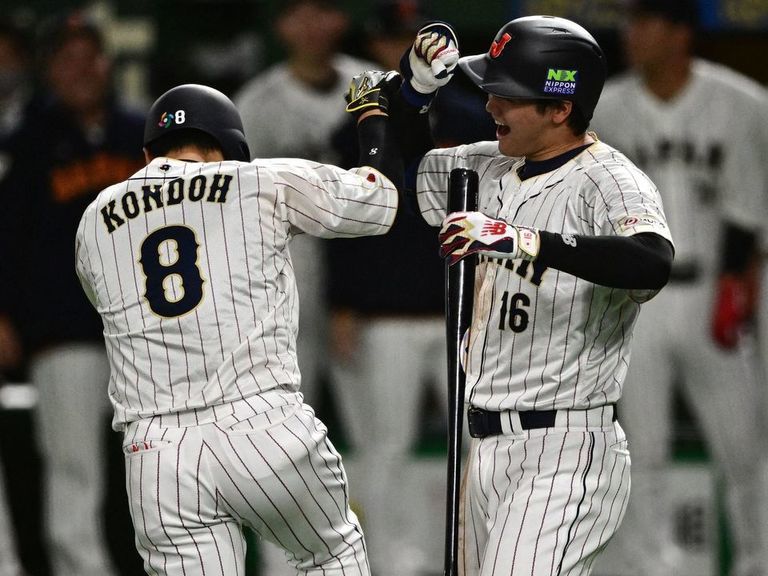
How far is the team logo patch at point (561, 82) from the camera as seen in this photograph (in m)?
3.69

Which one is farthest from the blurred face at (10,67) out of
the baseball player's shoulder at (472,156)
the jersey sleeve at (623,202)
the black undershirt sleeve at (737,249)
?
the jersey sleeve at (623,202)

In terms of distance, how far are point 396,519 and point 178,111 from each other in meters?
2.76

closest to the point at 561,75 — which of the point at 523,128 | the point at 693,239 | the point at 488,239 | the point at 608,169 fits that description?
the point at 523,128

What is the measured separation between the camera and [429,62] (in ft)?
12.8

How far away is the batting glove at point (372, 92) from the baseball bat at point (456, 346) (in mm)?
432

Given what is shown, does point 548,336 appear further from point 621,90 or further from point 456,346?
point 621,90

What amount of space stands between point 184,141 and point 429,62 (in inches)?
26.8

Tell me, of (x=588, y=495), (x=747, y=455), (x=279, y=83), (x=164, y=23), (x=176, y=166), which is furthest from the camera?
(x=164, y=23)

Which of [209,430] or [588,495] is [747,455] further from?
[209,430]

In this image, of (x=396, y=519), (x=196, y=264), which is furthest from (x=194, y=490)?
(x=396, y=519)

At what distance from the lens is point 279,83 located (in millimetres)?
6484

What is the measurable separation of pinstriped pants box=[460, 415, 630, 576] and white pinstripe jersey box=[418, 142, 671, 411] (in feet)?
0.31

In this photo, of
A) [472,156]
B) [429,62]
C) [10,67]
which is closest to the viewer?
[429,62]

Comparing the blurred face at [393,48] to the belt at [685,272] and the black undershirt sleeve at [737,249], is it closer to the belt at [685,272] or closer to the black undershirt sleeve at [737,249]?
the belt at [685,272]
